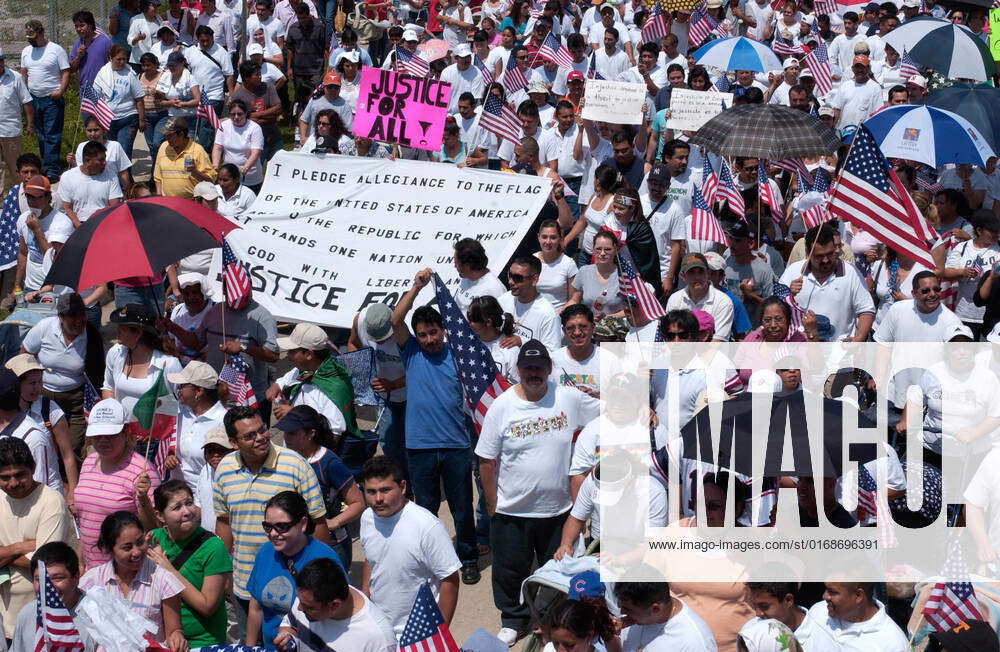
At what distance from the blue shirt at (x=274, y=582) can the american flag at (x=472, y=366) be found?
201cm

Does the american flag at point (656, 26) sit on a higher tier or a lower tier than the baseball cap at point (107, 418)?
higher

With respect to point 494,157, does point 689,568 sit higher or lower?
lower

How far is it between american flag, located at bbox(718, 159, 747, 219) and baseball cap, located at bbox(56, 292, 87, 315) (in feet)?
18.9

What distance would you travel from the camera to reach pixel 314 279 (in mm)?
11734

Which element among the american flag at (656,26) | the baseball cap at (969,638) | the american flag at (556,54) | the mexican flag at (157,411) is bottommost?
the mexican flag at (157,411)

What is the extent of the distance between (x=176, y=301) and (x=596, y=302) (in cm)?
344

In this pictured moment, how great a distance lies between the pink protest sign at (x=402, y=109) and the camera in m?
13.1

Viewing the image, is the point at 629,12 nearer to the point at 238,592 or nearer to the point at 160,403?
the point at 160,403

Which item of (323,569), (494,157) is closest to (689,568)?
(323,569)

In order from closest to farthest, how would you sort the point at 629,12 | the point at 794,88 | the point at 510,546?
the point at 510,546 < the point at 794,88 < the point at 629,12

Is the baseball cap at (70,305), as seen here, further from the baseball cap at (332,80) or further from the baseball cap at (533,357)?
the baseball cap at (332,80)

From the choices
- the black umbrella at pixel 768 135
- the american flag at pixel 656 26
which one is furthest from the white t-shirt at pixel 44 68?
the black umbrella at pixel 768 135

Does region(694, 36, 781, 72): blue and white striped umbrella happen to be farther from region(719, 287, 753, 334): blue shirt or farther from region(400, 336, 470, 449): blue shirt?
region(400, 336, 470, 449): blue shirt

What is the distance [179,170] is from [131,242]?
433cm
